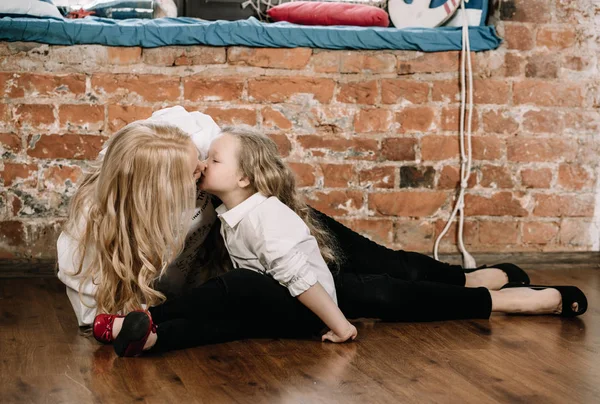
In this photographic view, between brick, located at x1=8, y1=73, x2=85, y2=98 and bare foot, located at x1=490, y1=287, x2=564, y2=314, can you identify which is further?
brick, located at x1=8, y1=73, x2=85, y2=98

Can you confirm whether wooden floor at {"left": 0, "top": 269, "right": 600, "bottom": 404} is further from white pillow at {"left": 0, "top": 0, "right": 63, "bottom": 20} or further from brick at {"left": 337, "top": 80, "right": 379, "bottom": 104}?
white pillow at {"left": 0, "top": 0, "right": 63, "bottom": 20}

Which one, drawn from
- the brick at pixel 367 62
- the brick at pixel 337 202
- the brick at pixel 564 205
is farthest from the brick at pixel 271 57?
the brick at pixel 564 205

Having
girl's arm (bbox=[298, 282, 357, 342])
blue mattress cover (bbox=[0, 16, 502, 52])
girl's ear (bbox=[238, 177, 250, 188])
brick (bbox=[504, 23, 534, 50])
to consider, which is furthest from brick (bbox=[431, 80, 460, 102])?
girl's arm (bbox=[298, 282, 357, 342])

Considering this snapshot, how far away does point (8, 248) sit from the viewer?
252 centimetres

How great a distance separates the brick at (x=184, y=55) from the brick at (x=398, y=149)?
25.1 inches

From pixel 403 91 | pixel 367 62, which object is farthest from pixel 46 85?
pixel 403 91

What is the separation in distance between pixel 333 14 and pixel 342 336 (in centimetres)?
134

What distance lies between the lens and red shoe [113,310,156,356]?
1.61 meters

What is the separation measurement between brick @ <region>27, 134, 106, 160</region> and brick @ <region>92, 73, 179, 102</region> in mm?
153

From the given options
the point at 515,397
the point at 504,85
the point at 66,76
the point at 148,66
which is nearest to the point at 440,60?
the point at 504,85

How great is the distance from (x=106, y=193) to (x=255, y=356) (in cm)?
52

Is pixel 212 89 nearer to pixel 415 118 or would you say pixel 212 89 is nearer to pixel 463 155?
pixel 415 118

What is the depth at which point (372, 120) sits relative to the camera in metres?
2.65

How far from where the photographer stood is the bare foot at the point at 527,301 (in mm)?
2096
